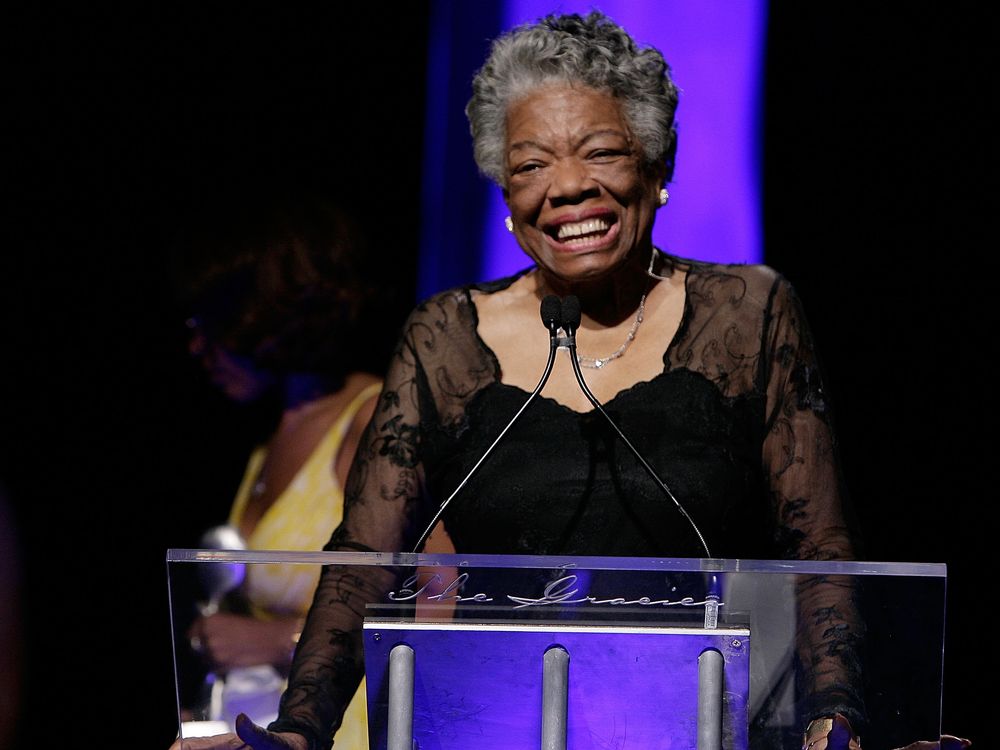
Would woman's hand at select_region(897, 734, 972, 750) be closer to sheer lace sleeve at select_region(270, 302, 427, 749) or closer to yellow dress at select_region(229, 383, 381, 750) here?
sheer lace sleeve at select_region(270, 302, 427, 749)

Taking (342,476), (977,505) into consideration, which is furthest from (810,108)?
(342,476)

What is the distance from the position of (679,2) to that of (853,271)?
819mm

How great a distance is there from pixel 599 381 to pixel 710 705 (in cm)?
90

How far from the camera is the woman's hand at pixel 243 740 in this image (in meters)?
1.33

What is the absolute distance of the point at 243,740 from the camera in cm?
133

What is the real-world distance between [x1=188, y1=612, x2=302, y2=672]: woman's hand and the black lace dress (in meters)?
0.54

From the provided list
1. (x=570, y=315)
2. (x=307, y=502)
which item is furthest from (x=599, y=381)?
(x=307, y=502)

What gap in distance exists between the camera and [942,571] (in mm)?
1272

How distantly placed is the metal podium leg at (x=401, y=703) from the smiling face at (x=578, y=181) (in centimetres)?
92

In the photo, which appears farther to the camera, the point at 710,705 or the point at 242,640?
the point at 242,640

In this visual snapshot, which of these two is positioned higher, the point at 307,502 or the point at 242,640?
the point at 242,640

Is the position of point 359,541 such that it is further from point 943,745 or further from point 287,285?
point 287,285

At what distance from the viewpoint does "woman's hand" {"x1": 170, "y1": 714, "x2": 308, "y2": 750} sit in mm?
1326

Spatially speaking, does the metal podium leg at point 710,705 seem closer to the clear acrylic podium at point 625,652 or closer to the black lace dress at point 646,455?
the clear acrylic podium at point 625,652
